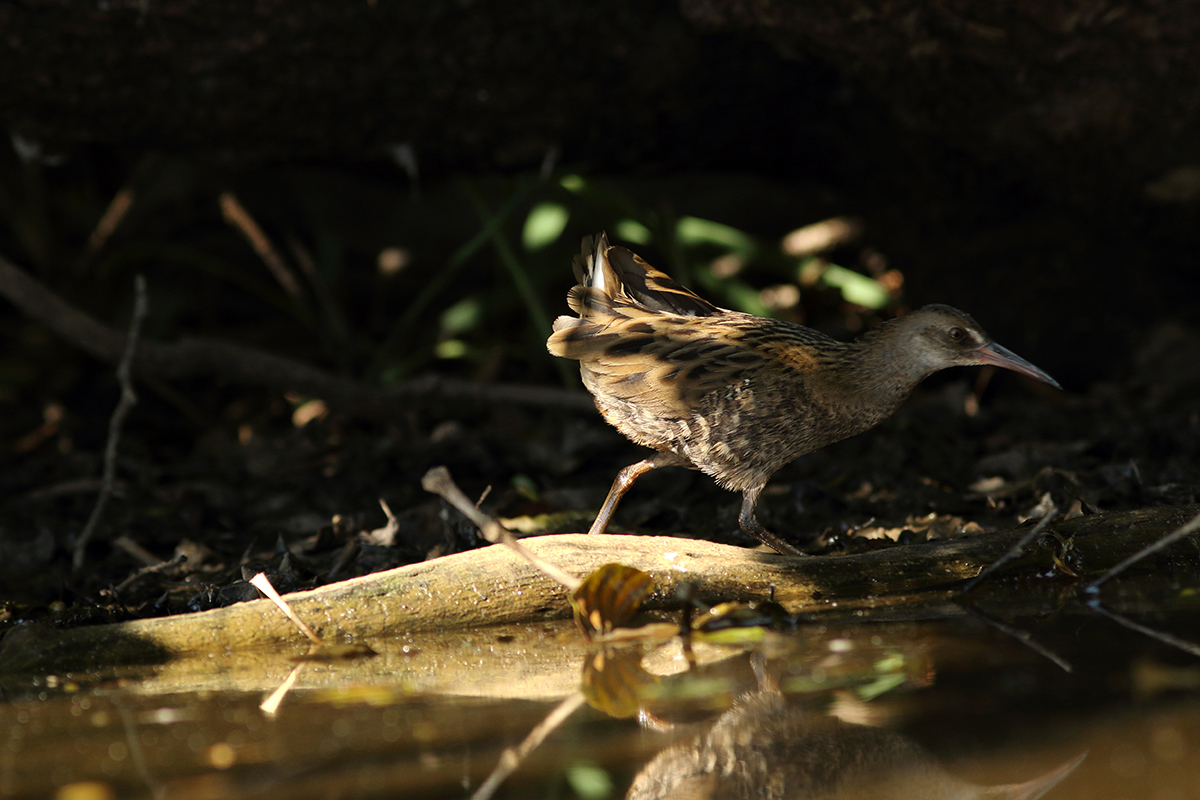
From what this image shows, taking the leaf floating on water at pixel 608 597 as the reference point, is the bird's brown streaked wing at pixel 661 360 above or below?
above

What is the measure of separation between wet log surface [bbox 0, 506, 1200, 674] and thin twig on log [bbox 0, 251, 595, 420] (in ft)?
6.71

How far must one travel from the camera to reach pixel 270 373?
5.33m

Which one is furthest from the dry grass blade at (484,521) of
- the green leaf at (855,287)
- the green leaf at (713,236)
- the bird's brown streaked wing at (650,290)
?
the green leaf at (855,287)

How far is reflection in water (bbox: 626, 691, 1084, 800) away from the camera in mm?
1842

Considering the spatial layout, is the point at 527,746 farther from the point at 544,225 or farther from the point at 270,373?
the point at 544,225

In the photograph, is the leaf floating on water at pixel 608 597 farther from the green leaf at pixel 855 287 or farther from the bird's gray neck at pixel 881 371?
the green leaf at pixel 855 287

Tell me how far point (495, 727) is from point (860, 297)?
3977 millimetres

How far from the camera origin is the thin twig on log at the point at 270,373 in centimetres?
504

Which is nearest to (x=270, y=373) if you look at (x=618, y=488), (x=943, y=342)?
(x=618, y=488)

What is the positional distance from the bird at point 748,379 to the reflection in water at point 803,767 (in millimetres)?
1562

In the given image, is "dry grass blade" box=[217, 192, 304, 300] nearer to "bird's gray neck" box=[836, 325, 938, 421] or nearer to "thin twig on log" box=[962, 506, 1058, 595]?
"bird's gray neck" box=[836, 325, 938, 421]

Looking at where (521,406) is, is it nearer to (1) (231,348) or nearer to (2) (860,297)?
(1) (231,348)

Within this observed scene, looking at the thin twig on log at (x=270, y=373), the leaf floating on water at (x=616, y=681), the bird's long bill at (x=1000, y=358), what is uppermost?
the bird's long bill at (x=1000, y=358)

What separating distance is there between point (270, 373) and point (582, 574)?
277 cm
